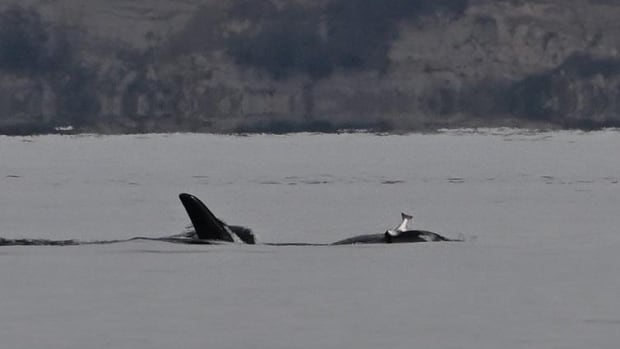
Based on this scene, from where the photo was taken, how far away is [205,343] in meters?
20.0

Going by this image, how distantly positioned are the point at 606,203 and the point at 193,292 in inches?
1076

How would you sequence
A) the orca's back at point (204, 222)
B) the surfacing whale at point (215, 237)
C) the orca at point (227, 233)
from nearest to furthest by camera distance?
the orca's back at point (204, 222)
the orca at point (227, 233)
the surfacing whale at point (215, 237)

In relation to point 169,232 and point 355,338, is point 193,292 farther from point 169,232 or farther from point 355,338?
point 169,232

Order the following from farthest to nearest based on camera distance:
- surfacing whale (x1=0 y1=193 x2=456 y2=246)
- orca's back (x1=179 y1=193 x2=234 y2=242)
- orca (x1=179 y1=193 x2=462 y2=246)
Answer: surfacing whale (x1=0 y1=193 x2=456 y2=246), orca (x1=179 y1=193 x2=462 y2=246), orca's back (x1=179 y1=193 x2=234 y2=242)

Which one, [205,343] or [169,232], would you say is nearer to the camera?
[205,343]

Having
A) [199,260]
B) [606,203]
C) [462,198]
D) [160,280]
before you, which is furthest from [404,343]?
[462,198]

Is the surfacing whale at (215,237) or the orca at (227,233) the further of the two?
the surfacing whale at (215,237)

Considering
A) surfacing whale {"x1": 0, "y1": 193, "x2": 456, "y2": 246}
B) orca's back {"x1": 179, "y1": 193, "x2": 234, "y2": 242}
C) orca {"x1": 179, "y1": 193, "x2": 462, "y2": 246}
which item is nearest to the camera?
orca's back {"x1": 179, "y1": 193, "x2": 234, "y2": 242}

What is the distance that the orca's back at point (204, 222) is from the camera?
3194 centimetres

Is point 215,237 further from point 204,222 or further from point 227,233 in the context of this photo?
point 204,222

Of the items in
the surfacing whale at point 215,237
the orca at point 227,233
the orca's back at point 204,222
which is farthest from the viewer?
the surfacing whale at point 215,237

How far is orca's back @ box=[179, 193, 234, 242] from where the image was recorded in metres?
31.9

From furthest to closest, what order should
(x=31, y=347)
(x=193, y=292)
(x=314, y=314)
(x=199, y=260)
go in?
(x=199, y=260)
(x=193, y=292)
(x=314, y=314)
(x=31, y=347)

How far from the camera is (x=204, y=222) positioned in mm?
32719
